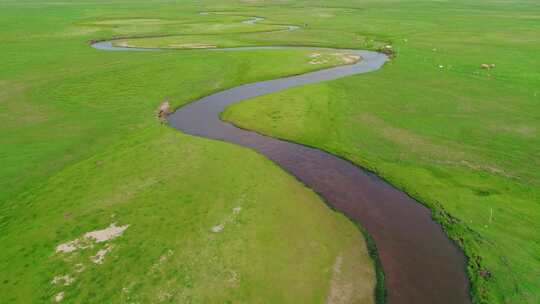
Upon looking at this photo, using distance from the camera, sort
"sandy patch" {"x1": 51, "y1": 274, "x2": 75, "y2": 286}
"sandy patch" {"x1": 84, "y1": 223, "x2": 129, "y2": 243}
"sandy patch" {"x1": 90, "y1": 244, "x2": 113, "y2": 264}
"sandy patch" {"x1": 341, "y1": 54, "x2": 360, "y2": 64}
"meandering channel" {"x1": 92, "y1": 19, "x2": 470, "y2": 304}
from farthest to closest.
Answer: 1. "sandy patch" {"x1": 341, "y1": 54, "x2": 360, "y2": 64}
2. "sandy patch" {"x1": 84, "y1": 223, "x2": 129, "y2": 243}
3. "sandy patch" {"x1": 90, "y1": 244, "x2": 113, "y2": 264}
4. "meandering channel" {"x1": 92, "y1": 19, "x2": 470, "y2": 304}
5. "sandy patch" {"x1": 51, "y1": 274, "x2": 75, "y2": 286}

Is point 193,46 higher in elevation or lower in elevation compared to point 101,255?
higher

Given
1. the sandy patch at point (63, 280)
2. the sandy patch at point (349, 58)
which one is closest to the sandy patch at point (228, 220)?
the sandy patch at point (63, 280)

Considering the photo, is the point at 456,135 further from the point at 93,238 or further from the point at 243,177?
the point at 93,238

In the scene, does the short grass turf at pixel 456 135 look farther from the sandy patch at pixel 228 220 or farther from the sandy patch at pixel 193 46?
the sandy patch at pixel 193 46

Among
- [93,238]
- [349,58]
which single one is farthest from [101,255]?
[349,58]

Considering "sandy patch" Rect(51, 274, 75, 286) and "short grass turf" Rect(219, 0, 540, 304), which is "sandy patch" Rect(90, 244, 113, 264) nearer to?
"sandy patch" Rect(51, 274, 75, 286)

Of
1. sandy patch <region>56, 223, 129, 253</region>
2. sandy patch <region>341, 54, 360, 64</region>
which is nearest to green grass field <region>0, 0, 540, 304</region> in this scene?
sandy patch <region>56, 223, 129, 253</region>
